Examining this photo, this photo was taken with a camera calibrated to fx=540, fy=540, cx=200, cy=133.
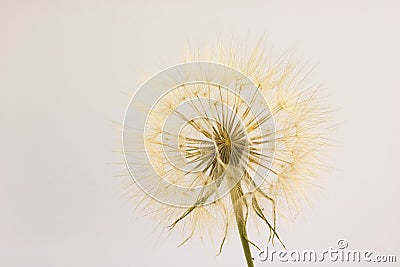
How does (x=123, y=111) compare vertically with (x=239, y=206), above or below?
above

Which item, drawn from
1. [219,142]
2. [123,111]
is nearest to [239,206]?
[219,142]

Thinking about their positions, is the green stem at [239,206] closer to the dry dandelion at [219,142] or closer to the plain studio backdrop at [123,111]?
the dry dandelion at [219,142]

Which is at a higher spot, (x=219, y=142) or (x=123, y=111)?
(x=123, y=111)

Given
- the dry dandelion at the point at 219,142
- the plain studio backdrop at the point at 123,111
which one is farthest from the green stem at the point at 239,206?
the plain studio backdrop at the point at 123,111

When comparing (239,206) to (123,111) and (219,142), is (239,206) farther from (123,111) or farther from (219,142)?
(123,111)

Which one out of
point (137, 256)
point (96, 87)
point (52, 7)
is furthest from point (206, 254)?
point (52, 7)

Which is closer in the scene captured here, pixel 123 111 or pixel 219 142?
pixel 219 142

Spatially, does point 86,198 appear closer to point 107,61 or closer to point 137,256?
point 137,256
